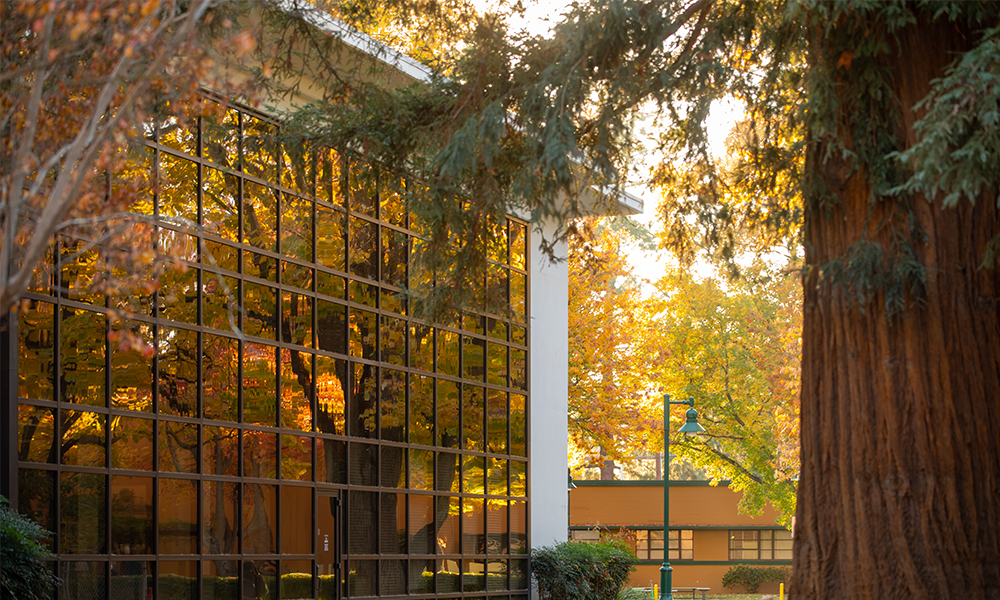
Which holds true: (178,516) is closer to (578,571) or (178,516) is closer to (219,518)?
(219,518)

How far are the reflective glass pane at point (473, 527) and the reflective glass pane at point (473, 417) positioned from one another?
96cm

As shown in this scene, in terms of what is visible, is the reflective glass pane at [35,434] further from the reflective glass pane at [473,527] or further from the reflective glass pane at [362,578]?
the reflective glass pane at [473,527]

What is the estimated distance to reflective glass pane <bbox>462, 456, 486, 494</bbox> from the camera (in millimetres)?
18938

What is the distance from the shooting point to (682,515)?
137 feet

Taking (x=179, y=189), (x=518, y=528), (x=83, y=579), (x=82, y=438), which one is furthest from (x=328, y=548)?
(x=518, y=528)

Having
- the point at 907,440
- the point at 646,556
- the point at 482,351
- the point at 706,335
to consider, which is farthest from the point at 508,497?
the point at 646,556

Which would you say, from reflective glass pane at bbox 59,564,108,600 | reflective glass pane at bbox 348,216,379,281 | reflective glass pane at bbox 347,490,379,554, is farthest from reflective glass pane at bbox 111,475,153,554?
reflective glass pane at bbox 348,216,379,281

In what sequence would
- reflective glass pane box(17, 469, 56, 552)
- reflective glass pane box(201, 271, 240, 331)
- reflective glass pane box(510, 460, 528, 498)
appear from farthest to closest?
reflective glass pane box(510, 460, 528, 498)
reflective glass pane box(201, 271, 240, 331)
reflective glass pane box(17, 469, 56, 552)

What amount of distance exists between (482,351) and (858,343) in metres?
11.0

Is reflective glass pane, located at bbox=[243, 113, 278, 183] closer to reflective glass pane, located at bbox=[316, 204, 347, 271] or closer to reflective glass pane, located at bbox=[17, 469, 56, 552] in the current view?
reflective glass pane, located at bbox=[316, 204, 347, 271]

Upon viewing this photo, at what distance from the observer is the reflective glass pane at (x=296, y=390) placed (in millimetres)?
14828

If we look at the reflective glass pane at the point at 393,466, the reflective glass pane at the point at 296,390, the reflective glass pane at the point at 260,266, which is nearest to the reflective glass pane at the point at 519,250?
the reflective glass pane at the point at 393,466

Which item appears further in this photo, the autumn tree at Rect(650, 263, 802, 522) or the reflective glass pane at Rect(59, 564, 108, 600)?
the autumn tree at Rect(650, 263, 802, 522)

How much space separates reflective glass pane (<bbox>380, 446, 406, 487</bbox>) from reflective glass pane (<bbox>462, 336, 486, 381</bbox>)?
7.76 feet
